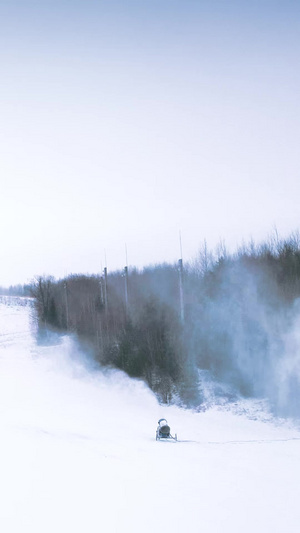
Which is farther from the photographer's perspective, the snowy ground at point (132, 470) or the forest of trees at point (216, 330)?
the forest of trees at point (216, 330)

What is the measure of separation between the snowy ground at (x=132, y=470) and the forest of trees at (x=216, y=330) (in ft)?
14.4

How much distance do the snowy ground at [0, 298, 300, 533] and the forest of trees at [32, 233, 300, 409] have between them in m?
4.38

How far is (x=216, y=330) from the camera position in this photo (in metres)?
25.5

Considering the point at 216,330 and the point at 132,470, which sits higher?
the point at 216,330

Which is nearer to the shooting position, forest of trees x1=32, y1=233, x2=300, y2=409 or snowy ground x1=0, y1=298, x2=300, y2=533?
snowy ground x1=0, y1=298, x2=300, y2=533

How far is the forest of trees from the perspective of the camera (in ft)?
72.6

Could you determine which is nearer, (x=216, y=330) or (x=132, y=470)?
(x=132, y=470)

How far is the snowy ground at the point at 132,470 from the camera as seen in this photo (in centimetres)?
650

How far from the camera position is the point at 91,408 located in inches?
662

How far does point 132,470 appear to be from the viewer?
8.85 meters

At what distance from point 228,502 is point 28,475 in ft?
12.1

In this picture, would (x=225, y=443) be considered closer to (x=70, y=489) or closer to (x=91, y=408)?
(x=91, y=408)

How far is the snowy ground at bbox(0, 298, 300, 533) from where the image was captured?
21.3 ft

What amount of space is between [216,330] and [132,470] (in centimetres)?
1726
